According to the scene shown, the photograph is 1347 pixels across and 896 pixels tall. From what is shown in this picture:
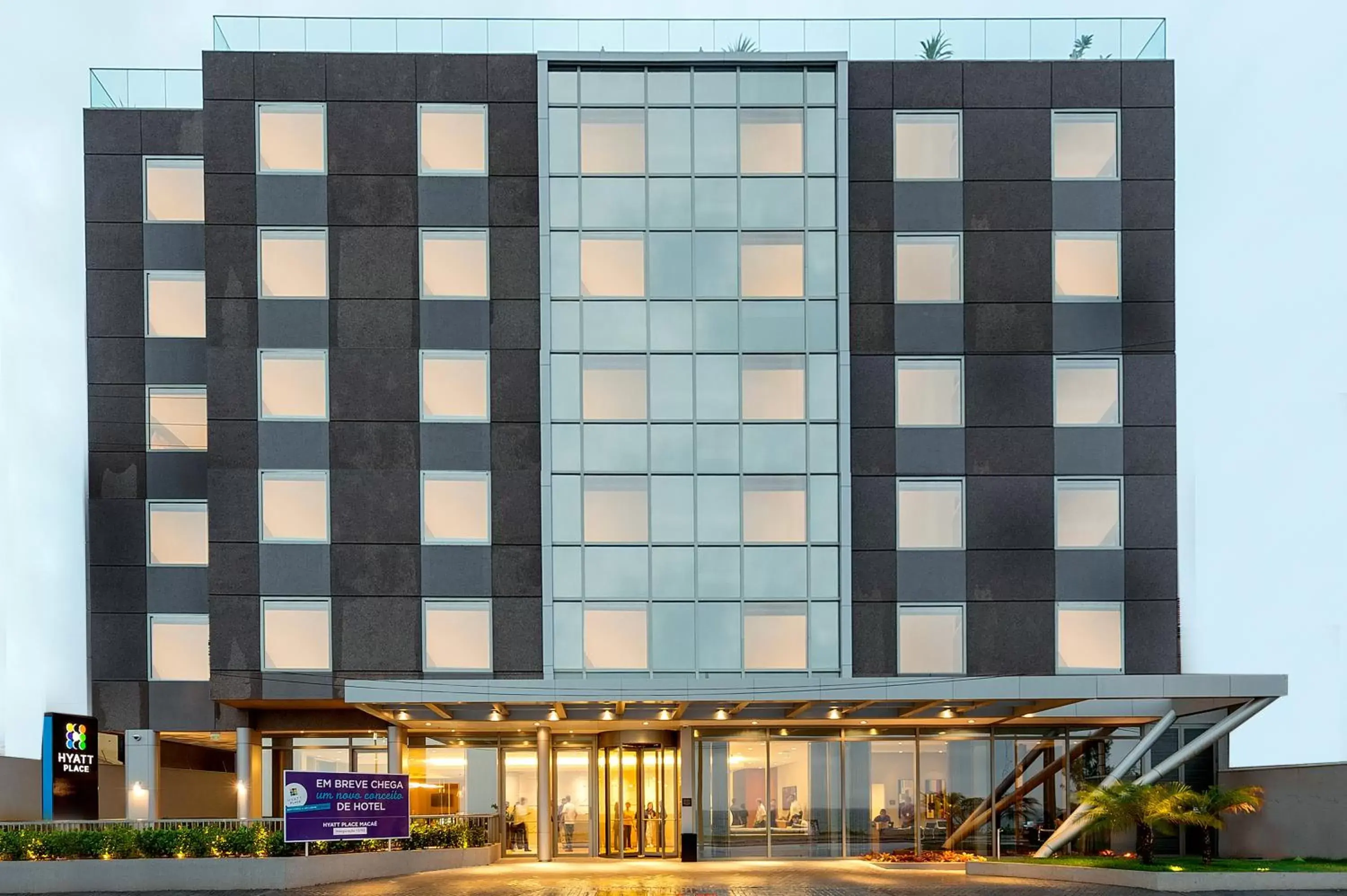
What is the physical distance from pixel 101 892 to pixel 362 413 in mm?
10324

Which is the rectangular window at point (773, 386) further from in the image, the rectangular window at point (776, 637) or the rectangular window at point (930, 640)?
the rectangular window at point (930, 640)

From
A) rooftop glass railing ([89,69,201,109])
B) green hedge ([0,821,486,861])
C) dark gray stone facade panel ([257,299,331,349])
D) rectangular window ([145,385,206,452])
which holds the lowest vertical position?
green hedge ([0,821,486,861])

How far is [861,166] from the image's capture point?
2578 cm

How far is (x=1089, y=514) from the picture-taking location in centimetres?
2533

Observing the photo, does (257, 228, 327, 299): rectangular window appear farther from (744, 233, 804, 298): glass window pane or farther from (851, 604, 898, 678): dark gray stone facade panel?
(851, 604, 898, 678): dark gray stone facade panel

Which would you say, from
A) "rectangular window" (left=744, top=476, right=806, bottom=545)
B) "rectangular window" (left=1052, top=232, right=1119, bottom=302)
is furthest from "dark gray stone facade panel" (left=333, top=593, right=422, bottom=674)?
"rectangular window" (left=1052, top=232, right=1119, bottom=302)

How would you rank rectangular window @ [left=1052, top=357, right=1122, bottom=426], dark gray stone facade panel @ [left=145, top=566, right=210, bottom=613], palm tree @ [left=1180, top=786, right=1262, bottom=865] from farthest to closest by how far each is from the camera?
1. dark gray stone facade panel @ [left=145, top=566, right=210, bottom=613]
2. rectangular window @ [left=1052, top=357, right=1122, bottom=426]
3. palm tree @ [left=1180, top=786, right=1262, bottom=865]

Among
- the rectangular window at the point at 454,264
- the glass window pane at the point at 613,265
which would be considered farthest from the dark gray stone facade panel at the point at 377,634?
the glass window pane at the point at 613,265

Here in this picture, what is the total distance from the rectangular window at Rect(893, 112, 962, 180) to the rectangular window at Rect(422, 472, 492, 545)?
11.4m

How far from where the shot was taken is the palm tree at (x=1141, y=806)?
20.7 m

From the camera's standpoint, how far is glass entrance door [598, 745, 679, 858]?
2753cm

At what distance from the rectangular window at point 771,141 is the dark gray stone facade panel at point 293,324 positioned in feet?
31.8

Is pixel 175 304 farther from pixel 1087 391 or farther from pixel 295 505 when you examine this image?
pixel 1087 391

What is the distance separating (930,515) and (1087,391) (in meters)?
4.39
